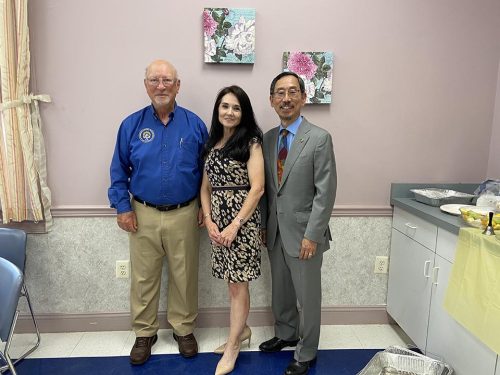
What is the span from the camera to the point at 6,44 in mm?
2076

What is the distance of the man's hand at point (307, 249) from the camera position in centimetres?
193

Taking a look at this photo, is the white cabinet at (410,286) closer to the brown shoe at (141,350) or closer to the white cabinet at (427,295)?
the white cabinet at (427,295)

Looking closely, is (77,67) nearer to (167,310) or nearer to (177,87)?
(177,87)

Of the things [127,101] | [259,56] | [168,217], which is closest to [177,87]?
[127,101]

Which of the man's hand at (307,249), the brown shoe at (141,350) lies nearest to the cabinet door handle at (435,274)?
the man's hand at (307,249)

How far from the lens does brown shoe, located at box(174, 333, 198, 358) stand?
7.34ft

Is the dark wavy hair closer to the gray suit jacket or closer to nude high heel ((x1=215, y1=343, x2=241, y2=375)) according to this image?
the gray suit jacket

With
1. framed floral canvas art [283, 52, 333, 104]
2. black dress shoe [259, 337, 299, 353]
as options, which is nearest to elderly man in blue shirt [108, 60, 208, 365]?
black dress shoe [259, 337, 299, 353]

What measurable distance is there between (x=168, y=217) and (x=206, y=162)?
39 cm

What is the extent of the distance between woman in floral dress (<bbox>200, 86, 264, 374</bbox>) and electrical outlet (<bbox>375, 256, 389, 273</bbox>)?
92cm

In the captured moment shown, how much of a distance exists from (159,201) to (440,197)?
1.59 metres

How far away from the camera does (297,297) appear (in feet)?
6.88

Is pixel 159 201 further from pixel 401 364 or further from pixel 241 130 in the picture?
pixel 401 364

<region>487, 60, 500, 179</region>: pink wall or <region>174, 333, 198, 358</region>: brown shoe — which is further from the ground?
<region>487, 60, 500, 179</region>: pink wall
